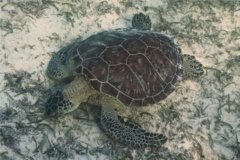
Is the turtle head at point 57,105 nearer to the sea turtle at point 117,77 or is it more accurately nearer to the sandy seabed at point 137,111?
the sea turtle at point 117,77

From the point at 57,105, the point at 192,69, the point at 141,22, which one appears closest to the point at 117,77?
the point at 57,105

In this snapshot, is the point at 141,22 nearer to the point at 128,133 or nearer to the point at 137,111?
the point at 137,111

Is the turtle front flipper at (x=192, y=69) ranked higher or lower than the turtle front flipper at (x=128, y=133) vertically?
higher

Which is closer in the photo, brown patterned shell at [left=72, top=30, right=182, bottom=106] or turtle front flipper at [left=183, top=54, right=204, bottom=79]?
brown patterned shell at [left=72, top=30, right=182, bottom=106]

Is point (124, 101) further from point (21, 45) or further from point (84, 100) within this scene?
point (21, 45)

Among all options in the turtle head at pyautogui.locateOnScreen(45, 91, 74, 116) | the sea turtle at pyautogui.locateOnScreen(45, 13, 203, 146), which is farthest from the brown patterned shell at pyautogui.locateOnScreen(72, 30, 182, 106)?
the turtle head at pyautogui.locateOnScreen(45, 91, 74, 116)

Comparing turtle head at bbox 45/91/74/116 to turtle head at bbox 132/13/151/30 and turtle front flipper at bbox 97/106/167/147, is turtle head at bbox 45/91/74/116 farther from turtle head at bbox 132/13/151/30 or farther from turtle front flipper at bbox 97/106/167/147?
turtle head at bbox 132/13/151/30

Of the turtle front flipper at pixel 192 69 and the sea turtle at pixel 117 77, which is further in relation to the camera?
the turtle front flipper at pixel 192 69

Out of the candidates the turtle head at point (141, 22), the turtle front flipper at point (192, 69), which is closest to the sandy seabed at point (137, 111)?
the turtle front flipper at point (192, 69)

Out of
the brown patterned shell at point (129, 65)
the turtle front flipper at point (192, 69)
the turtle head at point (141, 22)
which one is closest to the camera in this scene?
the brown patterned shell at point (129, 65)

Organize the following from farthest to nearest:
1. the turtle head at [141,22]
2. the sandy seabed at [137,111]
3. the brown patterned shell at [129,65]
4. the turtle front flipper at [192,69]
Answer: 1. the turtle head at [141,22]
2. the turtle front flipper at [192,69]
3. the brown patterned shell at [129,65]
4. the sandy seabed at [137,111]
